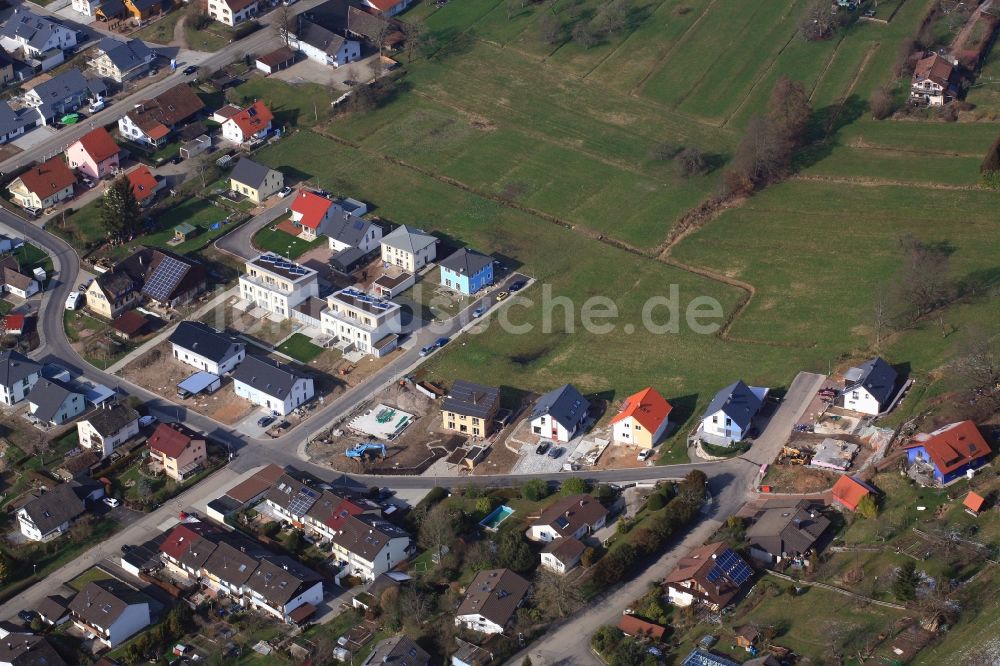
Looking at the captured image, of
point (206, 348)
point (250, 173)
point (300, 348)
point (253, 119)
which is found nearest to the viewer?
point (206, 348)

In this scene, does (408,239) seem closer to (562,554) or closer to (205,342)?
(205,342)

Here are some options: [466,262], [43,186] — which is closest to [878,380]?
[466,262]

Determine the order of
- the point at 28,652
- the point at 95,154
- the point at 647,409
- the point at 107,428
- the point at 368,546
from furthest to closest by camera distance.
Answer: the point at 95,154 < the point at 107,428 < the point at 647,409 < the point at 368,546 < the point at 28,652

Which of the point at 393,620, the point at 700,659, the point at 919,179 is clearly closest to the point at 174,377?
the point at 393,620

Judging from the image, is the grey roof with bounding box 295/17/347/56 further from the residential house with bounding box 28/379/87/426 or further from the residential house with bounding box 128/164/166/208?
the residential house with bounding box 28/379/87/426

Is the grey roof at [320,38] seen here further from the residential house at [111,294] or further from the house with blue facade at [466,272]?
the residential house at [111,294]

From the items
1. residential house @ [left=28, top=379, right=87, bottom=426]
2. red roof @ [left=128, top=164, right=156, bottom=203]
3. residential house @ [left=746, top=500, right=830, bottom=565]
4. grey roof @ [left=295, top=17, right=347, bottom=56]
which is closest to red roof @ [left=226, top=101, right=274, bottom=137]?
red roof @ [left=128, top=164, right=156, bottom=203]

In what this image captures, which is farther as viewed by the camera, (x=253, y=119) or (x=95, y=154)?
(x=253, y=119)
